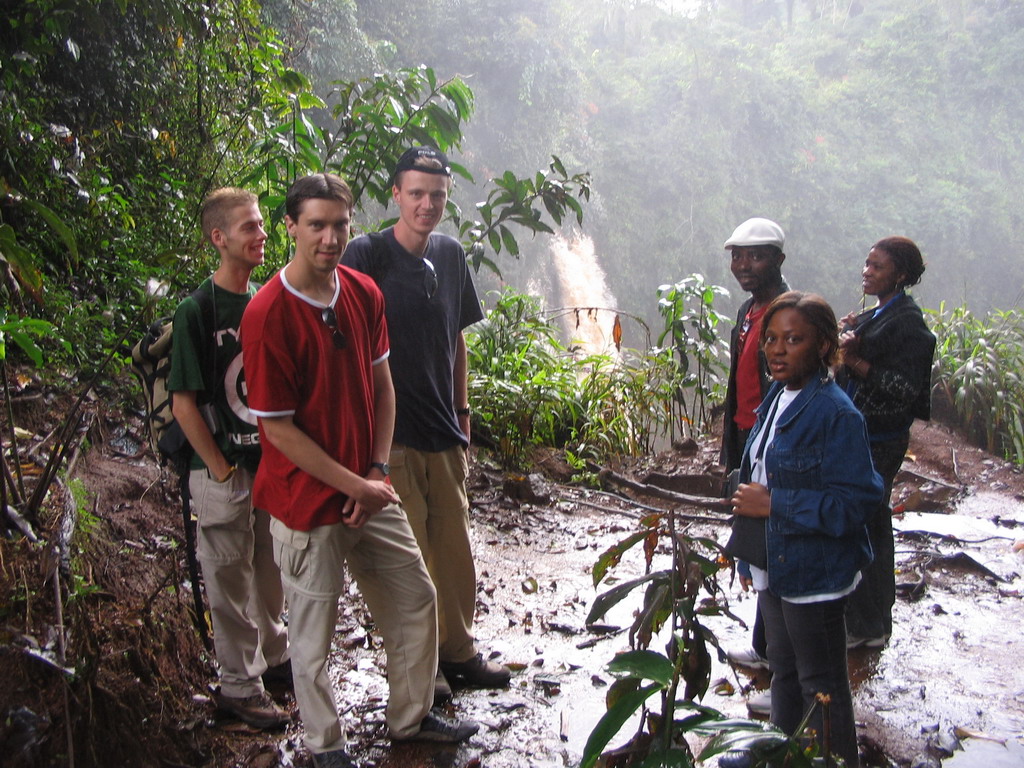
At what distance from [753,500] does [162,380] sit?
1.66m

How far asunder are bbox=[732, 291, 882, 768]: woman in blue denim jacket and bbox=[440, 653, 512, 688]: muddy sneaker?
1.02 metres

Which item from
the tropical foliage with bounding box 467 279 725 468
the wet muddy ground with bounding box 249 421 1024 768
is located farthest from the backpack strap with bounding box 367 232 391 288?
the tropical foliage with bounding box 467 279 725 468

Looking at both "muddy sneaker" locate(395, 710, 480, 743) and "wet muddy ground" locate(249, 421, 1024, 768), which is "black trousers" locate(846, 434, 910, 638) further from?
"muddy sneaker" locate(395, 710, 480, 743)

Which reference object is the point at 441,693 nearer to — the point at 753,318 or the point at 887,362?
the point at 753,318

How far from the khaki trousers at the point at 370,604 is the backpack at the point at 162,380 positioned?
1.43 feet

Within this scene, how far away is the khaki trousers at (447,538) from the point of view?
245 cm

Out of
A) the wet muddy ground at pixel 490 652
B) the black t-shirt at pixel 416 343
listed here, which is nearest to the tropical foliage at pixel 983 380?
the wet muddy ground at pixel 490 652

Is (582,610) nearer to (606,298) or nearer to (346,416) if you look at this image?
(346,416)

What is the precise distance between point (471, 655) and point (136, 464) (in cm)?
193

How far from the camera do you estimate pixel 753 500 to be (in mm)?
1862

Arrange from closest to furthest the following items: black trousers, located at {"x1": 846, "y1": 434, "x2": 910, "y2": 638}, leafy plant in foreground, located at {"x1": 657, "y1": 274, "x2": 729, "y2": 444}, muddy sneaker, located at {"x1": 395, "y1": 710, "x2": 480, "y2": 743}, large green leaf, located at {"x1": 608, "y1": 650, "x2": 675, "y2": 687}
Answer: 1. large green leaf, located at {"x1": 608, "y1": 650, "x2": 675, "y2": 687}
2. muddy sneaker, located at {"x1": 395, "y1": 710, "x2": 480, "y2": 743}
3. black trousers, located at {"x1": 846, "y1": 434, "x2": 910, "y2": 638}
4. leafy plant in foreground, located at {"x1": 657, "y1": 274, "x2": 729, "y2": 444}

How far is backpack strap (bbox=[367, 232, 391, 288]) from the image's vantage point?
2.40 m

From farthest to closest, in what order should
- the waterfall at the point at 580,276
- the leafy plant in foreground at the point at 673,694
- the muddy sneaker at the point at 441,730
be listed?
the waterfall at the point at 580,276 < the muddy sneaker at the point at 441,730 < the leafy plant in foreground at the point at 673,694

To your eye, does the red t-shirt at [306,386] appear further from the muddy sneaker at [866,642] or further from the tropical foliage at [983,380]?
the tropical foliage at [983,380]
